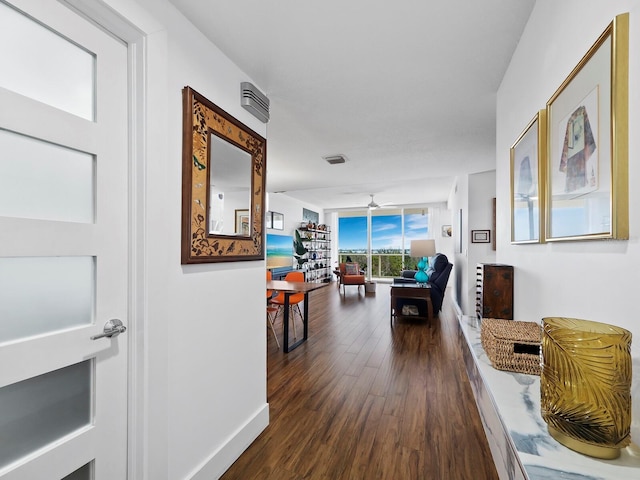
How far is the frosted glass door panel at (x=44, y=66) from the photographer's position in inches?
36.8

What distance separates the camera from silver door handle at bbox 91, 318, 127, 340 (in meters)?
1.18

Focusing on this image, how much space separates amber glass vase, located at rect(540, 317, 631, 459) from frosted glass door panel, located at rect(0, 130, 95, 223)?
5.23 feet

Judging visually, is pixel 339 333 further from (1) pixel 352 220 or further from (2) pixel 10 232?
(1) pixel 352 220

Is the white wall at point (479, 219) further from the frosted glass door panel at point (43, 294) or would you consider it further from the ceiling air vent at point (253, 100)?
the frosted glass door panel at point (43, 294)

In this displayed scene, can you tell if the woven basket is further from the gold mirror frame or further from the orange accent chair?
the orange accent chair

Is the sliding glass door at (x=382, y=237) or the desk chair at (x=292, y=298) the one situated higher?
the sliding glass door at (x=382, y=237)

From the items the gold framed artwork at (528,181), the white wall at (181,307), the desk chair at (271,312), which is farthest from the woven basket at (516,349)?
the desk chair at (271,312)

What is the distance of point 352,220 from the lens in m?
11.2

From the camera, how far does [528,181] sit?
1.51m

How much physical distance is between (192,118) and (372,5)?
3.35ft

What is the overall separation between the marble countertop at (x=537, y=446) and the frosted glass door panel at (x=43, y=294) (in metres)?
1.47

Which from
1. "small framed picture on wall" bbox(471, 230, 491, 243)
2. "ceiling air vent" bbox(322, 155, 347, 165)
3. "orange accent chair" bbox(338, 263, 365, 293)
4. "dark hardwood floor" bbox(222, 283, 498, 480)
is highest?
"ceiling air vent" bbox(322, 155, 347, 165)

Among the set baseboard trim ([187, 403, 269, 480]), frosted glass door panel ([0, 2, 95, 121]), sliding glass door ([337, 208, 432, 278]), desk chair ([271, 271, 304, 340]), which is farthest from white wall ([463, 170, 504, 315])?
sliding glass door ([337, 208, 432, 278])

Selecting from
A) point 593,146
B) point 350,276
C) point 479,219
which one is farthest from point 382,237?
point 593,146
